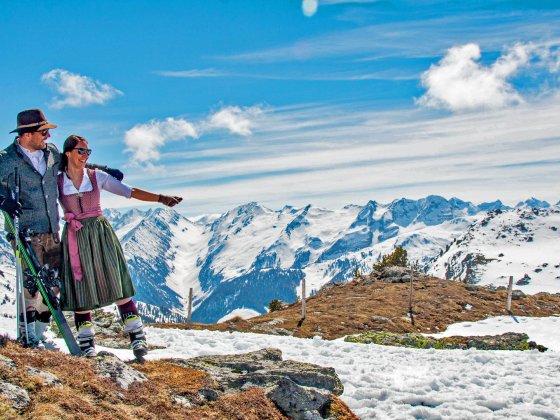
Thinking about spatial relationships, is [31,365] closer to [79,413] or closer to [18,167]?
[79,413]

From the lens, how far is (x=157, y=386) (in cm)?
755

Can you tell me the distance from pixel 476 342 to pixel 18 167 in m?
19.7

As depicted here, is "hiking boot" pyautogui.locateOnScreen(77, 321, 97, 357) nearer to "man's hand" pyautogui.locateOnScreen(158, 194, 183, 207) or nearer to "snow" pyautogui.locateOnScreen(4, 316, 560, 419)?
"snow" pyautogui.locateOnScreen(4, 316, 560, 419)

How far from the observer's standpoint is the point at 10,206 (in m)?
8.07

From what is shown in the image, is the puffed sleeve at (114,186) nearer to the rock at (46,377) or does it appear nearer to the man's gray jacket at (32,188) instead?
the man's gray jacket at (32,188)

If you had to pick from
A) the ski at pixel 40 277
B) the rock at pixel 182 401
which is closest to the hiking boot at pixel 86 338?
the ski at pixel 40 277

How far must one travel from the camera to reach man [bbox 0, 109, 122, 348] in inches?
333

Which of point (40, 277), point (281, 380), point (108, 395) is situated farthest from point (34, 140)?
point (281, 380)

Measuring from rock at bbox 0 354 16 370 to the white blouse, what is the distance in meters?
3.23

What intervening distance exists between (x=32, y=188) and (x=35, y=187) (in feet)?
0.16

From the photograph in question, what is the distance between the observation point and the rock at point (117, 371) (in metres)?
7.15

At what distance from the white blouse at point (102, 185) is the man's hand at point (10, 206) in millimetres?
894

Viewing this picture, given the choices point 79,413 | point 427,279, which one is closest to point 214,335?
point 79,413

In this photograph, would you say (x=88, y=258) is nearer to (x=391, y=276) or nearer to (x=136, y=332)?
(x=136, y=332)
